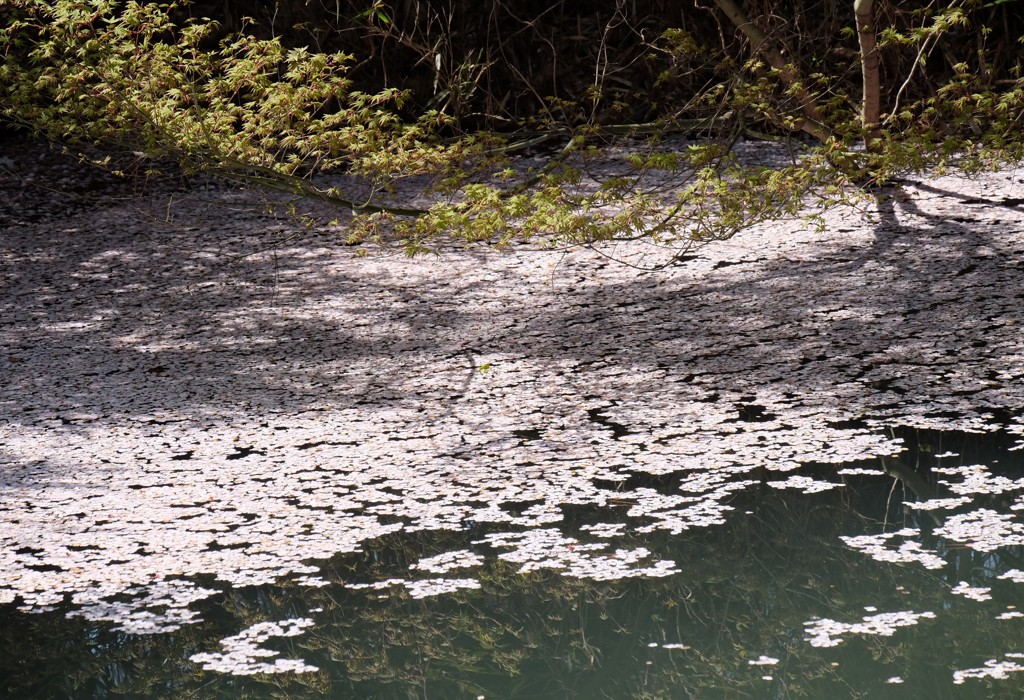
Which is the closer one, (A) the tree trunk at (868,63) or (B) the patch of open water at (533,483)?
(B) the patch of open water at (533,483)

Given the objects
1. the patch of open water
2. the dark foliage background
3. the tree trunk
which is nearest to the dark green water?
the patch of open water

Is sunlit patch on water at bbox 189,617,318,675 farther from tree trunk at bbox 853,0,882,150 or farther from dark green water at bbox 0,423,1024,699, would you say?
tree trunk at bbox 853,0,882,150

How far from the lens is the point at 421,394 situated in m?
2.61

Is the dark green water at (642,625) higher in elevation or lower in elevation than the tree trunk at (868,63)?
lower

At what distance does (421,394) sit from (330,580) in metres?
0.87

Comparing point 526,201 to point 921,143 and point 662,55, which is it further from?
point 662,55

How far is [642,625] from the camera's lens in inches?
64.3

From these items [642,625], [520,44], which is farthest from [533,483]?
[520,44]

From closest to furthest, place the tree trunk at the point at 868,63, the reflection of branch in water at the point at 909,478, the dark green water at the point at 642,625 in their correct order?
the dark green water at the point at 642,625
the reflection of branch in water at the point at 909,478
the tree trunk at the point at 868,63

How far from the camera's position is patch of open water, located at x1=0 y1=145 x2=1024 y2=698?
1.58m

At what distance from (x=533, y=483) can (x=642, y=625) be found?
499mm

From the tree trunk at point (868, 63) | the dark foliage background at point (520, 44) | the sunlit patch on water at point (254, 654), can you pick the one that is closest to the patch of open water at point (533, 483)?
the sunlit patch on water at point (254, 654)

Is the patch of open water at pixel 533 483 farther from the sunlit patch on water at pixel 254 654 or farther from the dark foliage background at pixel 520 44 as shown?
the dark foliage background at pixel 520 44

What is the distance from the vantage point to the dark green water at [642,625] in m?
1.51
